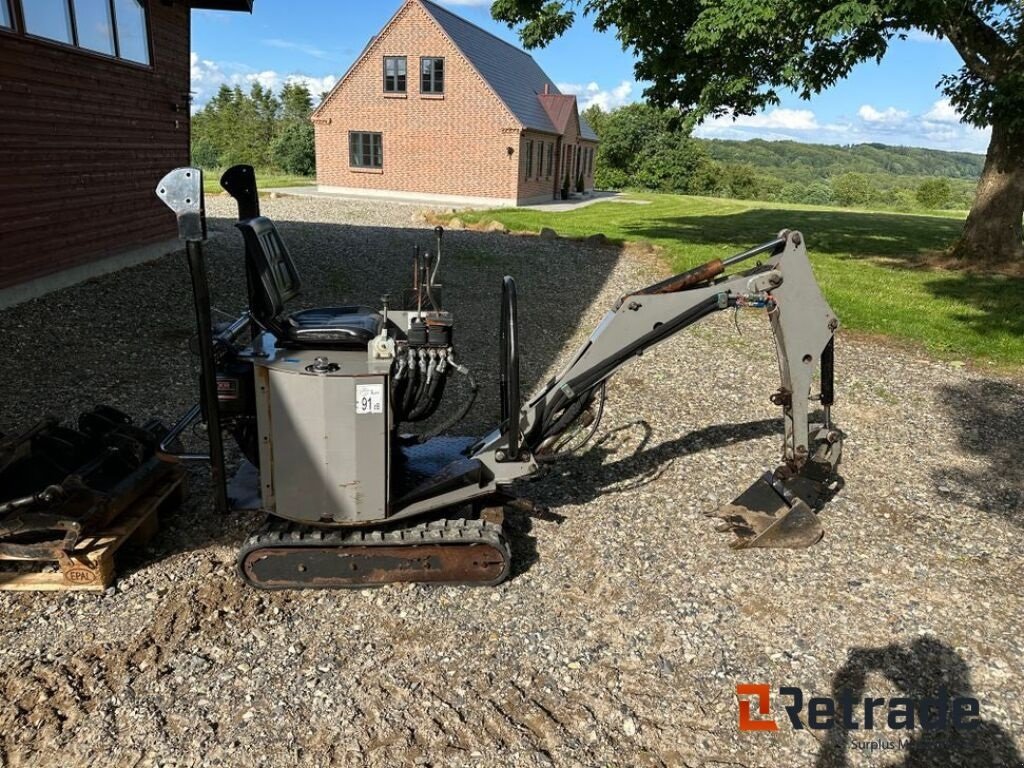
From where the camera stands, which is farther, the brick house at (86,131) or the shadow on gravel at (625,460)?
the brick house at (86,131)

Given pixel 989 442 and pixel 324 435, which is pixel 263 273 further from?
pixel 989 442

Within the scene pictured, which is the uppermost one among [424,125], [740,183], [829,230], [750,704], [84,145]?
[424,125]

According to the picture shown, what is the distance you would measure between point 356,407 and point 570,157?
33.3 metres

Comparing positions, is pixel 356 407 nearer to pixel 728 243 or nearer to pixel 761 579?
pixel 761 579

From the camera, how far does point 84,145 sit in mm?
10852

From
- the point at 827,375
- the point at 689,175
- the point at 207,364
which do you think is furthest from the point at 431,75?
the point at 689,175

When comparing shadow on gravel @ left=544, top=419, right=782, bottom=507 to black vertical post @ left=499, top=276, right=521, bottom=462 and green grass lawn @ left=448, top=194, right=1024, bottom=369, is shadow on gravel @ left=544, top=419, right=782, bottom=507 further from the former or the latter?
green grass lawn @ left=448, top=194, right=1024, bottom=369

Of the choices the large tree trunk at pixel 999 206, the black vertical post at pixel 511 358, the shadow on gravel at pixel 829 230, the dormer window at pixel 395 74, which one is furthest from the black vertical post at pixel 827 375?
the dormer window at pixel 395 74

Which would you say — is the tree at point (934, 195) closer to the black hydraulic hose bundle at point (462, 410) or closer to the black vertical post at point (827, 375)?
the black vertical post at point (827, 375)

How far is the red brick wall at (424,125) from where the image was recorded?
90.4 feet

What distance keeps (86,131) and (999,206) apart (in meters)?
16.2

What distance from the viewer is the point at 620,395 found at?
7492 mm

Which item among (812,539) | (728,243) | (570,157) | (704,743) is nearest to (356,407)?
(704,743)

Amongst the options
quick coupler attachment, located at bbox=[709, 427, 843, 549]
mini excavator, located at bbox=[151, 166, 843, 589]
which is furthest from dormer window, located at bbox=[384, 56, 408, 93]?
quick coupler attachment, located at bbox=[709, 427, 843, 549]
